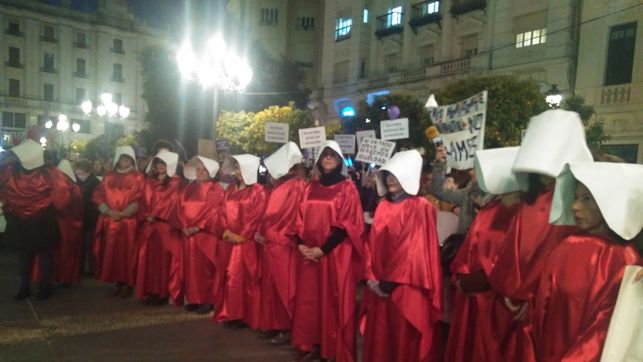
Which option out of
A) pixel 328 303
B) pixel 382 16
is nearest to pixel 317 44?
pixel 382 16

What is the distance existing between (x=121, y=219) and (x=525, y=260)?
5879 mm

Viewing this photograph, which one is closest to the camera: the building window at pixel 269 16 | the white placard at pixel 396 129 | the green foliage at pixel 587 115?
the white placard at pixel 396 129

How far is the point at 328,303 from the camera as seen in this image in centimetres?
484

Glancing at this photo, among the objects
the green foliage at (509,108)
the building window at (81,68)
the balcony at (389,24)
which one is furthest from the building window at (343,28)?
the building window at (81,68)

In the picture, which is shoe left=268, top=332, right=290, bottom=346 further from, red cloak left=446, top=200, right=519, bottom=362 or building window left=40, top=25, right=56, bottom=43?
building window left=40, top=25, right=56, bottom=43

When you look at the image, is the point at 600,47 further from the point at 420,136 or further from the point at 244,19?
the point at 244,19

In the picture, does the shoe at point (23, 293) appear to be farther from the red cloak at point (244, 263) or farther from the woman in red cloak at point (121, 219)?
the red cloak at point (244, 263)

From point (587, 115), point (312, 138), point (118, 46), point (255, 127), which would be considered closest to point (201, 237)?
point (312, 138)

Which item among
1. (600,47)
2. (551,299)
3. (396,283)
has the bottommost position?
(396,283)

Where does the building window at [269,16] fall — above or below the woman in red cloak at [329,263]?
above

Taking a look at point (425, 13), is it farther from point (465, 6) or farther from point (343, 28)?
point (343, 28)

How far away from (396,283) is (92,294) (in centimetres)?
524

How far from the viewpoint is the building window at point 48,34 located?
58.1m

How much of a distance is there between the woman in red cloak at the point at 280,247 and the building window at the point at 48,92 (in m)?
62.5
